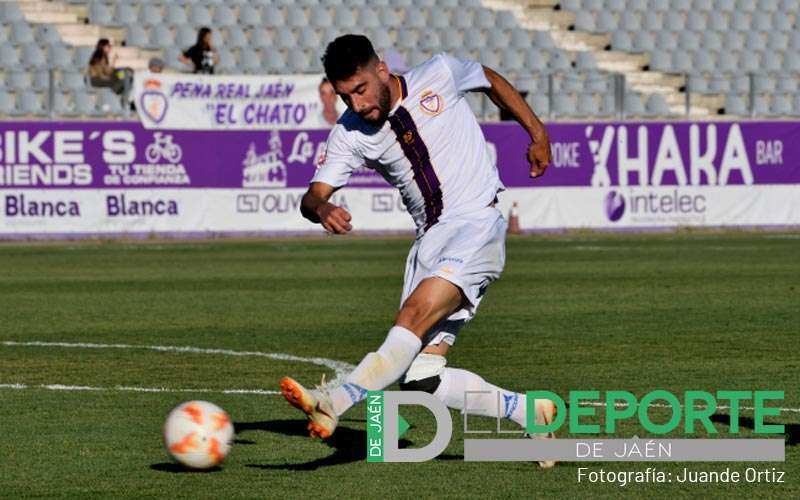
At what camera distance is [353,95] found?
24.0 feet

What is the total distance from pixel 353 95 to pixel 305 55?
81.0 feet

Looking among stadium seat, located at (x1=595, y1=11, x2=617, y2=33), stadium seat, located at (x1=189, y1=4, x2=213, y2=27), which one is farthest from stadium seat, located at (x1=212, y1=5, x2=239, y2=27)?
stadium seat, located at (x1=595, y1=11, x2=617, y2=33)

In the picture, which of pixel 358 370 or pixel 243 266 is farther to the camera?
pixel 243 266

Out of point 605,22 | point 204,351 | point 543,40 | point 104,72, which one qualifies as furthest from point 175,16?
point 204,351

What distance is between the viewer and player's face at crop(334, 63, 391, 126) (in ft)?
23.8

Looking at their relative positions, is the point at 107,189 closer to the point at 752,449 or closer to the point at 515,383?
the point at 515,383

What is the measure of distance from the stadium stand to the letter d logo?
66.7 feet

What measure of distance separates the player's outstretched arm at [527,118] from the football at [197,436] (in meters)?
1.89

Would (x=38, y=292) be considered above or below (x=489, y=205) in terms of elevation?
below

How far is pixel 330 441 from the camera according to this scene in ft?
27.1

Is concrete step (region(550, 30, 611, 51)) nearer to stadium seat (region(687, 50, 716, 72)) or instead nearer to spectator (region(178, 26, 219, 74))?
stadium seat (region(687, 50, 716, 72))

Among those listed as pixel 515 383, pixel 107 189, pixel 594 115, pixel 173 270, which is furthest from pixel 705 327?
pixel 594 115

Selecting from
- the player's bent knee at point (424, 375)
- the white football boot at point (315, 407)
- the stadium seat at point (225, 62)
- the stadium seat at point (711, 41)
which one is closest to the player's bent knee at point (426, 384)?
the player's bent knee at point (424, 375)

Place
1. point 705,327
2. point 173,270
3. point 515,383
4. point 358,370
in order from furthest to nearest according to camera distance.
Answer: point 173,270 < point 705,327 < point 515,383 < point 358,370
